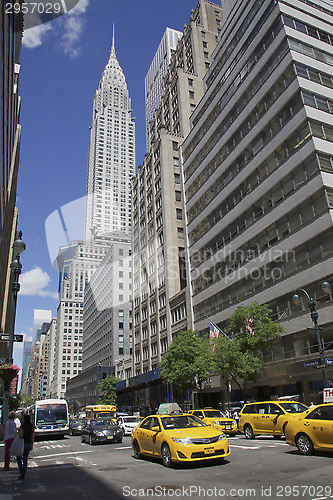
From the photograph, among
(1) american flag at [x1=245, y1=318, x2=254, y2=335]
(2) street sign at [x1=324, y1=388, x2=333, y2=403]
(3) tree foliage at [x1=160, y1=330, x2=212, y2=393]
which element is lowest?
(2) street sign at [x1=324, y1=388, x2=333, y2=403]

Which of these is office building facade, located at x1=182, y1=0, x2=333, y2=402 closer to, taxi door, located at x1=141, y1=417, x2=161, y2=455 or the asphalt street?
taxi door, located at x1=141, y1=417, x2=161, y2=455

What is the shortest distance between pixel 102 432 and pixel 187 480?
13.9 metres

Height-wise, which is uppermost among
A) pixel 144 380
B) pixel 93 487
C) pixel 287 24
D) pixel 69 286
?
pixel 69 286

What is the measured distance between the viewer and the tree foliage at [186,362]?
34.8m

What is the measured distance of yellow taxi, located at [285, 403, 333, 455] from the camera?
1081cm

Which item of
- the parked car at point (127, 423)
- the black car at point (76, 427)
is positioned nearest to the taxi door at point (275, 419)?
the parked car at point (127, 423)

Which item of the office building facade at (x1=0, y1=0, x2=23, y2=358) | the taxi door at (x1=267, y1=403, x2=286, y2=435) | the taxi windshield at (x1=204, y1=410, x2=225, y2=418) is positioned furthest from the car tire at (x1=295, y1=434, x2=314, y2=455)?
the office building facade at (x1=0, y1=0, x2=23, y2=358)

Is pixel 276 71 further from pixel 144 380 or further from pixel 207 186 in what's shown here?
pixel 144 380

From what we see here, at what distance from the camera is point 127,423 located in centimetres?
2867

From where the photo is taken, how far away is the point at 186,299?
4862 centimetres

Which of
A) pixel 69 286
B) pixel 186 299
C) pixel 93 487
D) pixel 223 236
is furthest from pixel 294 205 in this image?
pixel 69 286

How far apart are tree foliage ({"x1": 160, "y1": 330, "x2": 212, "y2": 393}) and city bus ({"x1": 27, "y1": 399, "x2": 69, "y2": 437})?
35.0 feet

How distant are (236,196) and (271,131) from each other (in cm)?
779

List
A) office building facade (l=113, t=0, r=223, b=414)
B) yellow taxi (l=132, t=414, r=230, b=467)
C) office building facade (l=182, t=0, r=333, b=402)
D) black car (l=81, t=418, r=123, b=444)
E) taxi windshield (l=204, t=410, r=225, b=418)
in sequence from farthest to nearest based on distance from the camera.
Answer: office building facade (l=113, t=0, r=223, b=414) < office building facade (l=182, t=0, r=333, b=402) < taxi windshield (l=204, t=410, r=225, b=418) < black car (l=81, t=418, r=123, b=444) < yellow taxi (l=132, t=414, r=230, b=467)
